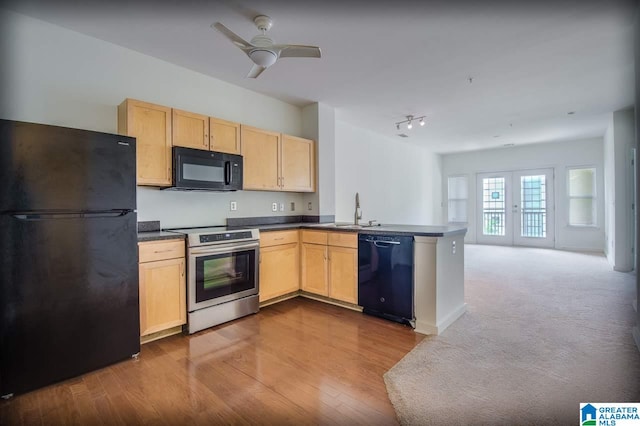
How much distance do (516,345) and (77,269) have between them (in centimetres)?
346

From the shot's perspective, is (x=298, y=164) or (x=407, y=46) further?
(x=298, y=164)

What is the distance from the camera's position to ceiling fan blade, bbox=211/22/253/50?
2018mm

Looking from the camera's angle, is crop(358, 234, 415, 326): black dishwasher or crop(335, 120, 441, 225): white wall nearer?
crop(358, 234, 415, 326): black dishwasher

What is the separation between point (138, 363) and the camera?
2324 mm

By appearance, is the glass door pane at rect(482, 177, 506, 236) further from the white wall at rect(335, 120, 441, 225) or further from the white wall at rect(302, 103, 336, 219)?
the white wall at rect(302, 103, 336, 219)

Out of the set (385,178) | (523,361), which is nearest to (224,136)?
(523,361)

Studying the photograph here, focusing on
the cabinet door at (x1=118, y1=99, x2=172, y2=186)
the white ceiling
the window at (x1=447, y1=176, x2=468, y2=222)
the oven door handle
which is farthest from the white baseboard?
the window at (x1=447, y1=176, x2=468, y2=222)

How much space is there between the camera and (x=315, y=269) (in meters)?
3.79

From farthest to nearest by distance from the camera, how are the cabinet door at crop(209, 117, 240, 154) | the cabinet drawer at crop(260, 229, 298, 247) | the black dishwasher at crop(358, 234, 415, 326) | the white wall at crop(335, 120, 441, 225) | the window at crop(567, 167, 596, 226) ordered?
the window at crop(567, 167, 596, 226) < the white wall at crop(335, 120, 441, 225) < the cabinet drawer at crop(260, 229, 298, 247) < the cabinet door at crop(209, 117, 240, 154) < the black dishwasher at crop(358, 234, 415, 326)

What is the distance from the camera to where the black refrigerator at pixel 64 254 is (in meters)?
1.88

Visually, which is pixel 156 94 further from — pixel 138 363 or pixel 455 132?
pixel 455 132

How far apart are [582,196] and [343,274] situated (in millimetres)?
7461

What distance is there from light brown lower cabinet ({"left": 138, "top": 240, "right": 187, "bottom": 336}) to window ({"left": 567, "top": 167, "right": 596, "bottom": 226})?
904cm

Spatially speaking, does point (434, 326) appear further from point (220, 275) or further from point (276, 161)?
point (276, 161)
